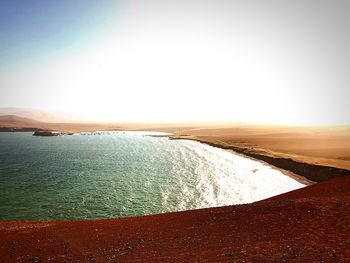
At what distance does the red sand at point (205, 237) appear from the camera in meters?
13.2

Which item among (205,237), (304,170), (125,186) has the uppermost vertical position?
(205,237)

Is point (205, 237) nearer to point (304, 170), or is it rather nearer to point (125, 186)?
point (125, 186)

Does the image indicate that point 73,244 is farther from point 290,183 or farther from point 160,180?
point 290,183

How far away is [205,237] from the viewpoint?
16.5 metres

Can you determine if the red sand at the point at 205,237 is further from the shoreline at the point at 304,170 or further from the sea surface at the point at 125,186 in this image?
the shoreline at the point at 304,170

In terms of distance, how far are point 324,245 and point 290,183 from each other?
3175 cm

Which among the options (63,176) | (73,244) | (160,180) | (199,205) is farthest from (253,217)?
(63,176)

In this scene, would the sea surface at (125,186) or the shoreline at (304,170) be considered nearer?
the sea surface at (125,186)

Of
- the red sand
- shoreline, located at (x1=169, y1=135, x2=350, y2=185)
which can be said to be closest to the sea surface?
shoreline, located at (x1=169, y1=135, x2=350, y2=185)

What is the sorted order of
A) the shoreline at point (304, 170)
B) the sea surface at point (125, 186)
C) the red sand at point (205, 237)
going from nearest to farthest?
the red sand at point (205, 237) < the sea surface at point (125, 186) < the shoreline at point (304, 170)

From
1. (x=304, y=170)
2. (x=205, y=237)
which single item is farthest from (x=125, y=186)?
(x=304, y=170)

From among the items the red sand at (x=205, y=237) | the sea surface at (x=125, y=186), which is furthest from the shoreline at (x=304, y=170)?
the red sand at (x=205, y=237)

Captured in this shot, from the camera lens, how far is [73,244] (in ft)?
55.8

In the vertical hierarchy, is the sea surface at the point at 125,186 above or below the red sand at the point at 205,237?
below
